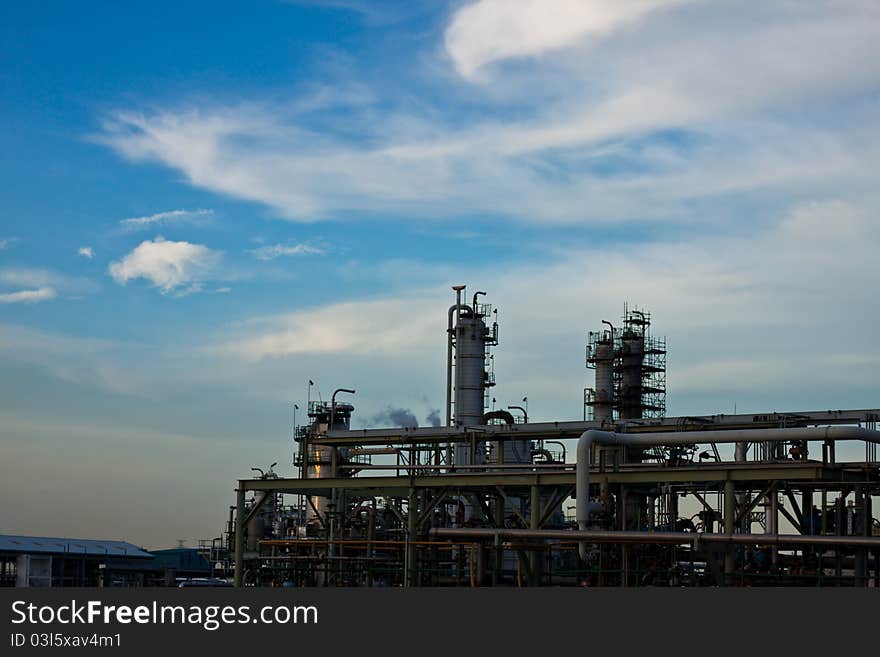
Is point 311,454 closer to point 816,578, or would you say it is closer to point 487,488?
point 487,488

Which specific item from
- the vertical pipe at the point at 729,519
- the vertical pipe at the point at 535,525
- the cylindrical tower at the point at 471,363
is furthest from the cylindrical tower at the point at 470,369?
the vertical pipe at the point at 729,519

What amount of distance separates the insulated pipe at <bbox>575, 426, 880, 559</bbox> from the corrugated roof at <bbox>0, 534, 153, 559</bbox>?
48.7m

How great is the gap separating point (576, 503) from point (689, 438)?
17.6 ft

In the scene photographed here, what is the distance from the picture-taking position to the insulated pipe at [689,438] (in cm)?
4100

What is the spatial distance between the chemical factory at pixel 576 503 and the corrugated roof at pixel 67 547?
1907 cm

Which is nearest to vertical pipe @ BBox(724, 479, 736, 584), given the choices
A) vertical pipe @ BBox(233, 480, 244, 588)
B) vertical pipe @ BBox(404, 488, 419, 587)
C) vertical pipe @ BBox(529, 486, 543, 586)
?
vertical pipe @ BBox(529, 486, 543, 586)

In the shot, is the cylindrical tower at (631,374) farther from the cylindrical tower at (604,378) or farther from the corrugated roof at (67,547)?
the corrugated roof at (67,547)

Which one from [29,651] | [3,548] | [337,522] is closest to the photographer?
[29,651]

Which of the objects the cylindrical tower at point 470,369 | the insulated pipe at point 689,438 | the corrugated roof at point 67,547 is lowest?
the corrugated roof at point 67,547

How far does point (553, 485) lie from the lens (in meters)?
45.2

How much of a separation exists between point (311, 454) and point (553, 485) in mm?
26867

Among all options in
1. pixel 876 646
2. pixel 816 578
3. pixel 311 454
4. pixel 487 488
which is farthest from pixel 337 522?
pixel 876 646

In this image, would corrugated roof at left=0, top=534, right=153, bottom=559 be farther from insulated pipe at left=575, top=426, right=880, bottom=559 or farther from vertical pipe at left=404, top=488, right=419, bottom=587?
insulated pipe at left=575, top=426, right=880, bottom=559

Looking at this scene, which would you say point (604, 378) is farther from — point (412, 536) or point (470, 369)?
point (412, 536)
